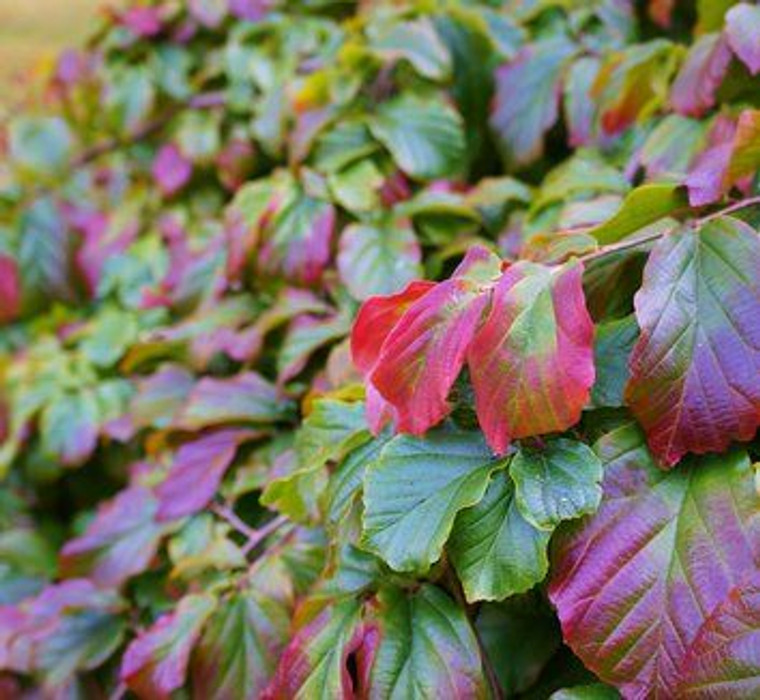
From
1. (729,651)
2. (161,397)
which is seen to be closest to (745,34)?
(729,651)

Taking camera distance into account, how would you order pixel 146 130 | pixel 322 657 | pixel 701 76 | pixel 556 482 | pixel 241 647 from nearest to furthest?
pixel 556 482
pixel 322 657
pixel 241 647
pixel 701 76
pixel 146 130

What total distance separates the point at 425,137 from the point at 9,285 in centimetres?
103

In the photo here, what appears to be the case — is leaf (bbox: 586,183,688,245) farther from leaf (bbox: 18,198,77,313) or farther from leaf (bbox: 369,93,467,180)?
leaf (bbox: 18,198,77,313)

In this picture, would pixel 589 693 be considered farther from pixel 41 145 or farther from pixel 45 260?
pixel 41 145

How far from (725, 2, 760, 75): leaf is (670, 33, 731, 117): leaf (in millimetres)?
42

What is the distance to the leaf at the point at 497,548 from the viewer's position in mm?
788

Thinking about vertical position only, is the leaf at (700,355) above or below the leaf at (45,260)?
above

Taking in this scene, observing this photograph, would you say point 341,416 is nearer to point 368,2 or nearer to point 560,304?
point 560,304

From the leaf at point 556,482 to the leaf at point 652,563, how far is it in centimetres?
3

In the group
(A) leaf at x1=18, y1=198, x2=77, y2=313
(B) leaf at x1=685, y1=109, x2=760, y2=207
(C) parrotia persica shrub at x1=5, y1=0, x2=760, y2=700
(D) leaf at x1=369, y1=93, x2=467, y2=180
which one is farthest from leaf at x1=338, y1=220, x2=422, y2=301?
(A) leaf at x1=18, y1=198, x2=77, y2=313

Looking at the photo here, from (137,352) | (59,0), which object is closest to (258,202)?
(137,352)

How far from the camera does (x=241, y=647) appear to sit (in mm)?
1116

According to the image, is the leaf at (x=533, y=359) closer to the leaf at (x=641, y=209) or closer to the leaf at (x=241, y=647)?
the leaf at (x=641, y=209)

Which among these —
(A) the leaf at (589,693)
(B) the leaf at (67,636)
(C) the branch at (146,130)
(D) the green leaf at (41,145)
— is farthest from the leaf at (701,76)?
(D) the green leaf at (41,145)
